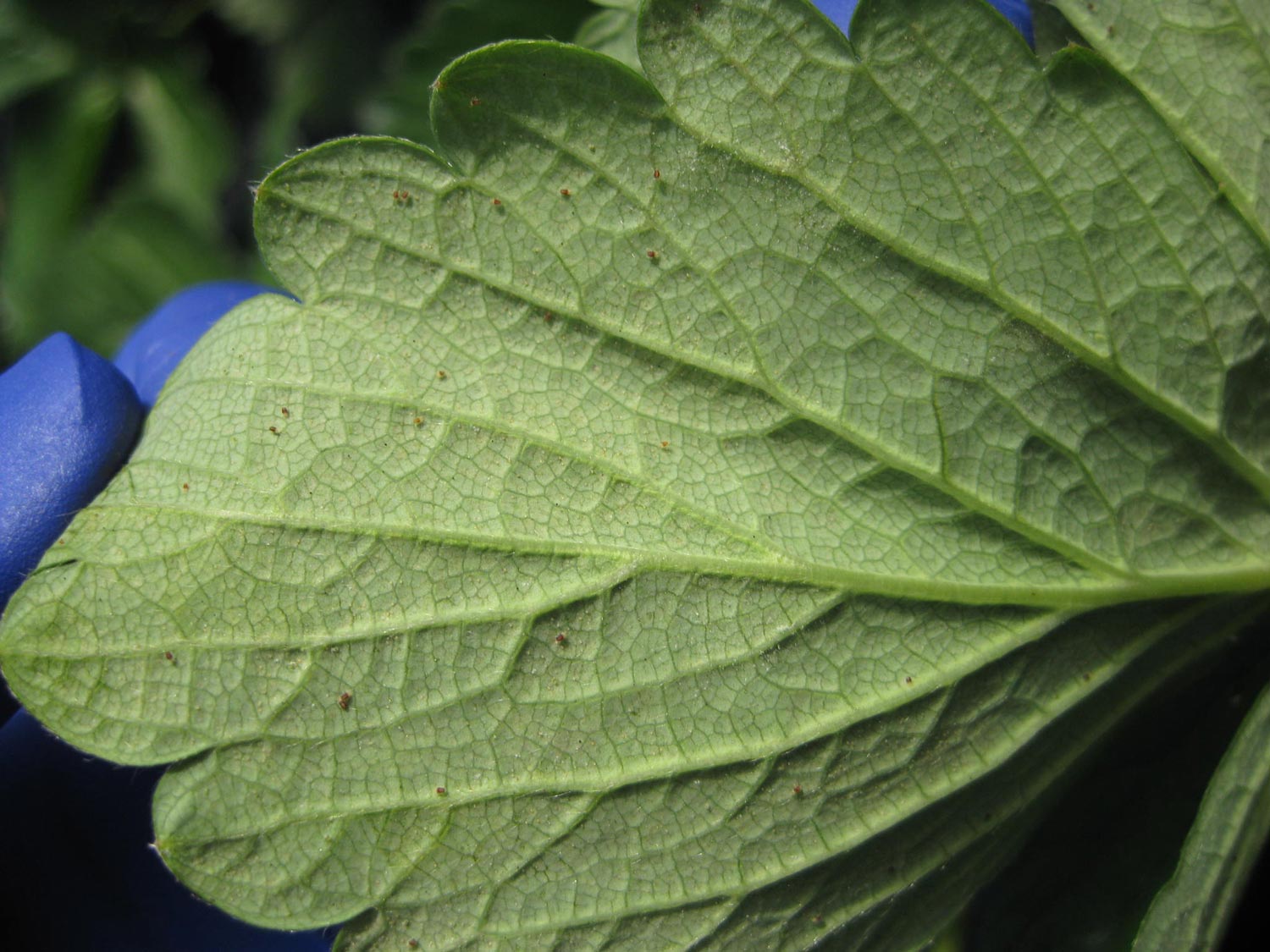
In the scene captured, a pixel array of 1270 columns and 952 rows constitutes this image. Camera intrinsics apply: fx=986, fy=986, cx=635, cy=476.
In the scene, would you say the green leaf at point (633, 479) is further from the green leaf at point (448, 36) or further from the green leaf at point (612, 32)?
the green leaf at point (448, 36)

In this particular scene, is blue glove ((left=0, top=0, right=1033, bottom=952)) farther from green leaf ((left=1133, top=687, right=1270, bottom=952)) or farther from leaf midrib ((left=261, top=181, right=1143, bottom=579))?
green leaf ((left=1133, top=687, right=1270, bottom=952))

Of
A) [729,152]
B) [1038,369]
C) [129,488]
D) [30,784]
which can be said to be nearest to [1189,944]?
[1038,369]

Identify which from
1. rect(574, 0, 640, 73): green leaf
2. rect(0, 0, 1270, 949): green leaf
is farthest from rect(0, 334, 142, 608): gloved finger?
rect(574, 0, 640, 73): green leaf

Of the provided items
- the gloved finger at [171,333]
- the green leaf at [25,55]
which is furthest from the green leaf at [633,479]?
the green leaf at [25,55]

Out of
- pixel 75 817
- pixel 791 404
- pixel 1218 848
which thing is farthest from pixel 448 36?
pixel 1218 848

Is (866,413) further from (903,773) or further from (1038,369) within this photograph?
(903,773)

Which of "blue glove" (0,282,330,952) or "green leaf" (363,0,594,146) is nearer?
"blue glove" (0,282,330,952)
